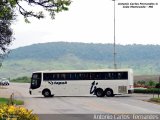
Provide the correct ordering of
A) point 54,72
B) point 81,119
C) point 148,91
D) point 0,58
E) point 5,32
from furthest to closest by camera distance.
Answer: point 148,91
point 54,72
point 0,58
point 5,32
point 81,119

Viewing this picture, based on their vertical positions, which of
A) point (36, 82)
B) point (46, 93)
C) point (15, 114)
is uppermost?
point (36, 82)

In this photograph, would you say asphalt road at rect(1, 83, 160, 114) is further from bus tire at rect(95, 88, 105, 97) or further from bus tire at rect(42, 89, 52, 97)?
bus tire at rect(42, 89, 52, 97)

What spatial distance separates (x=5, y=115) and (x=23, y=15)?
2563 mm

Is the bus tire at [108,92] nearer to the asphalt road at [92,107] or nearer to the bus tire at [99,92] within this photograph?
the bus tire at [99,92]

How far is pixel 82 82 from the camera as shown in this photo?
5488 centimetres

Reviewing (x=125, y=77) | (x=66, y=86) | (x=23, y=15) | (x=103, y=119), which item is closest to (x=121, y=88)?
(x=125, y=77)

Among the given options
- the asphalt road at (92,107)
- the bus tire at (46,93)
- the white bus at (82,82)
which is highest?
the white bus at (82,82)

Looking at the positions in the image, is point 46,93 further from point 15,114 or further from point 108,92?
point 15,114

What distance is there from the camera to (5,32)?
48.9 metres

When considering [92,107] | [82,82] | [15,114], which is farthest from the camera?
[82,82]

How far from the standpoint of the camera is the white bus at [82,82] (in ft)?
179

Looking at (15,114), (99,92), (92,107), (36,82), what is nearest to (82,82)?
(99,92)

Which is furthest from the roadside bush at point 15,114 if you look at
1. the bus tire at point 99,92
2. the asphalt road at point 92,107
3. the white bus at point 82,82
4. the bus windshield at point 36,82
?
the bus windshield at point 36,82

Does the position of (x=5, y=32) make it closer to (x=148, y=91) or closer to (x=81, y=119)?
(x=148, y=91)
